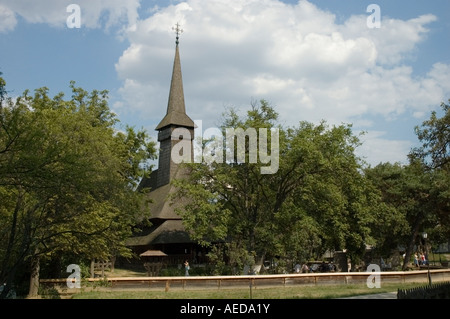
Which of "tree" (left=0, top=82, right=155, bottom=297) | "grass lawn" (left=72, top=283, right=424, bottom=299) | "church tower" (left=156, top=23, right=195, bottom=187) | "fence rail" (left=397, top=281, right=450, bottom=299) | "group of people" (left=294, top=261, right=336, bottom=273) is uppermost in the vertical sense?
"church tower" (left=156, top=23, right=195, bottom=187)

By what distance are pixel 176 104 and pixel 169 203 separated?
557 inches

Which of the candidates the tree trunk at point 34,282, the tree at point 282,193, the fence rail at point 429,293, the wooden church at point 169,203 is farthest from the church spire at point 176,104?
the fence rail at point 429,293

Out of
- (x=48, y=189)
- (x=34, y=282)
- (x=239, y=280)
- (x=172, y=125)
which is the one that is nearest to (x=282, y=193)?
(x=239, y=280)

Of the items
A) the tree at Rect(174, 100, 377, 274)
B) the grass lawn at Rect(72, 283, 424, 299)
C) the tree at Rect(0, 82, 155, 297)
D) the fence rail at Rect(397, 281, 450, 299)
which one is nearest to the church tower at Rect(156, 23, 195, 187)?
the tree at Rect(174, 100, 377, 274)

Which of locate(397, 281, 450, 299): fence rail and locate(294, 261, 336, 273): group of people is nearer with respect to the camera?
locate(397, 281, 450, 299): fence rail

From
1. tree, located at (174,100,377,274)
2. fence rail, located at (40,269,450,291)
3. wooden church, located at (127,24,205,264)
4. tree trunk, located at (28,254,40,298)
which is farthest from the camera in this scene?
wooden church, located at (127,24,205,264)

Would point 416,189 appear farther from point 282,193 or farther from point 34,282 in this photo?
point 34,282

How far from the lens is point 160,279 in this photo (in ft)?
79.9

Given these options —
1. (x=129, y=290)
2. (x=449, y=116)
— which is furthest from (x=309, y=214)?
(x=129, y=290)

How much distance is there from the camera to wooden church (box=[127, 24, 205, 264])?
40706 mm

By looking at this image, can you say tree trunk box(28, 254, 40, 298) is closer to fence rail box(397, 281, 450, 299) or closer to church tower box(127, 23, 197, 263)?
church tower box(127, 23, 197, 263)

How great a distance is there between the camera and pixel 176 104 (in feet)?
171

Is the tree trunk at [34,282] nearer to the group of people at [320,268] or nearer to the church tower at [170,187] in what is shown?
the church tower at [170,187]

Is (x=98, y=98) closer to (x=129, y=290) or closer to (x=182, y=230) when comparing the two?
(x=182, y=230)
